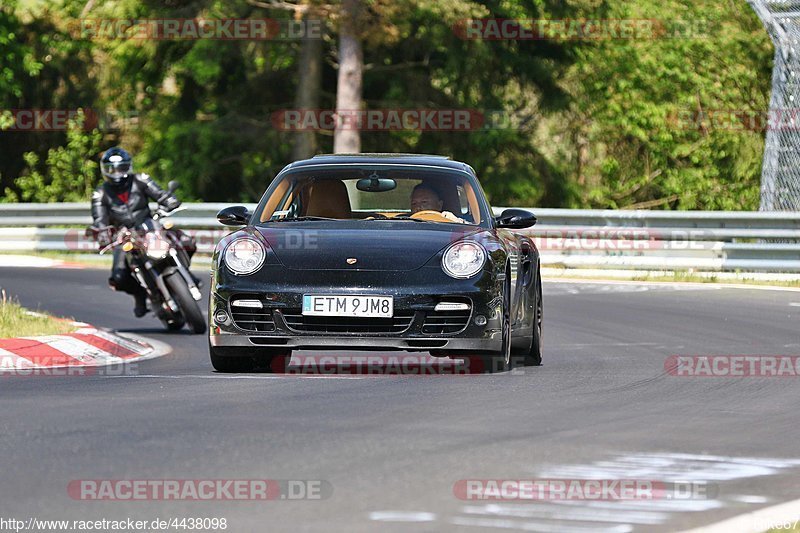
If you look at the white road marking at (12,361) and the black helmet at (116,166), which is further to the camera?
the black helmet at (116,166)

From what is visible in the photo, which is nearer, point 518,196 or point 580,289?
point 580,289

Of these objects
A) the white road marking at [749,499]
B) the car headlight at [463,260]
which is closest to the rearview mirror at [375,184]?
the car headlight at [463,260]

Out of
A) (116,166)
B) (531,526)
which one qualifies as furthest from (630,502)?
(116,166)

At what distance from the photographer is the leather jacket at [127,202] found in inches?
589

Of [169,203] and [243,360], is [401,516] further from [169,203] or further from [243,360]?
[169,203]

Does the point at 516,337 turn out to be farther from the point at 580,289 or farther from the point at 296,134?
the point at 296,134

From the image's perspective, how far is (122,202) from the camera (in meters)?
15.0

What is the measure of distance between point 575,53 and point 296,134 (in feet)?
20.5

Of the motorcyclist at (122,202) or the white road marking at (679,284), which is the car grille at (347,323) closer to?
the motorcyclist at (122,202)

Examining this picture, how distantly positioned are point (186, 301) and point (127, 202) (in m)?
1.05

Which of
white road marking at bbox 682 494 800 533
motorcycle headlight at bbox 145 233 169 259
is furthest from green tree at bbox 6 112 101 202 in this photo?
white road marking at bbox 682 494 800 533

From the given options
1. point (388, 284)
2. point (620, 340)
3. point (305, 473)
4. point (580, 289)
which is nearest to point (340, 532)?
point (305, 473)

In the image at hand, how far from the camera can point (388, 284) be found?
9.94m

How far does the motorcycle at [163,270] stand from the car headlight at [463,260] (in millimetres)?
4917
